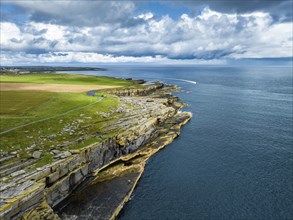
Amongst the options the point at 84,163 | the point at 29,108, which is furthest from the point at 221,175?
the point at 29,108

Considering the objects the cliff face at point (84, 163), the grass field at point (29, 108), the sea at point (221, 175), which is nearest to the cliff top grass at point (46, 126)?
the grass field at point (29, 108)

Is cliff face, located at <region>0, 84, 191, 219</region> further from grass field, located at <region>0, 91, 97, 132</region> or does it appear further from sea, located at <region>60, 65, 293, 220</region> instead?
grass field, located at <region>0, 91, 97, 132</region>

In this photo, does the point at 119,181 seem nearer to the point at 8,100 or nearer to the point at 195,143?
the point at 195,143

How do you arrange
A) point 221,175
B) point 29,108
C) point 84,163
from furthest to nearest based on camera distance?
point 29,108 < point 221,175 < point 84,163

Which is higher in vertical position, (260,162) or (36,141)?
(36,141)

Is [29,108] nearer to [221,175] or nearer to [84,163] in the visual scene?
[84,163]

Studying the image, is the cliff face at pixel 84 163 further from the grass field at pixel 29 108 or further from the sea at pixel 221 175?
the grass field at pixel 29 108

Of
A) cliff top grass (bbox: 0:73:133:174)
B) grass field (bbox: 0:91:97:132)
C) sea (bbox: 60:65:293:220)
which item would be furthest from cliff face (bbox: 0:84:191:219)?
grass field (bbox: 0:91:97:132)

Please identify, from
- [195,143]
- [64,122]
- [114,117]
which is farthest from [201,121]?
[64,122]
